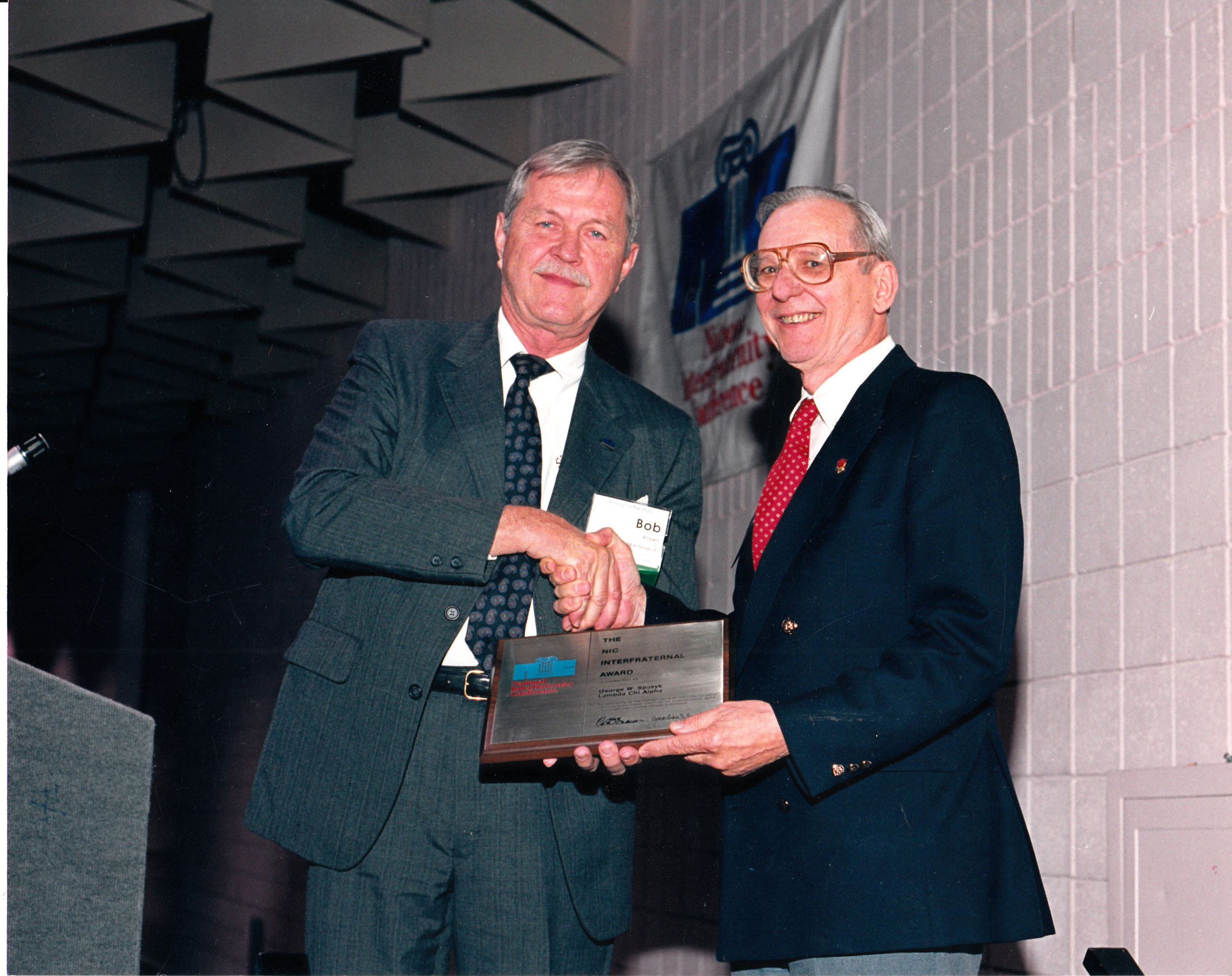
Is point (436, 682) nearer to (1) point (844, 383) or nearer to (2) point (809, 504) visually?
(2) point (809, 504)

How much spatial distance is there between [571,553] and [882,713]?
0.49m

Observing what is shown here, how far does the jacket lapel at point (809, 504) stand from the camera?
5.86 feet

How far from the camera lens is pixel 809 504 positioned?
1802mm

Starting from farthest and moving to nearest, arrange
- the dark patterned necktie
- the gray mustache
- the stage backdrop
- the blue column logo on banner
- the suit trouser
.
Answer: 1. the blue column logo on banner
2. the stage backdrop
3. the gray mustache
4. the dark patterned necktie
5. the suit trouser

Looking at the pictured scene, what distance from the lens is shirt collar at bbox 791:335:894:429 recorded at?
1.96 metres

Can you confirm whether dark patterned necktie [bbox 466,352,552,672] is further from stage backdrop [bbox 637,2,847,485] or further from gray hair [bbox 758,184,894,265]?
stage backdrop [bbox 637,2,847,485]

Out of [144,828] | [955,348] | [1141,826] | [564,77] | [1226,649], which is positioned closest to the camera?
[144,828]

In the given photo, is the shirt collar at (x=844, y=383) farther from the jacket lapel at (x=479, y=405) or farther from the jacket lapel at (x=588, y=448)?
the jacket lapel at (x=479, y=405)

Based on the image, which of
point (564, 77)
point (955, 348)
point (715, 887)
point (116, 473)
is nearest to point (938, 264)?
point (955, 348)

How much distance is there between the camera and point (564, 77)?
17.1 ft

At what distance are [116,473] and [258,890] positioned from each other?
442 centimetres

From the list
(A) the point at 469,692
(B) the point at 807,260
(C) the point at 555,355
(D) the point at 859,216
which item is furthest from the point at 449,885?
(D) the point at 859,216

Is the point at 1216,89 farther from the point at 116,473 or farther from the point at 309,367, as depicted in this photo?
the point at 116,473

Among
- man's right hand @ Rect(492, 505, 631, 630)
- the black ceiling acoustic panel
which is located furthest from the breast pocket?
the black ceiling acoustic panel
